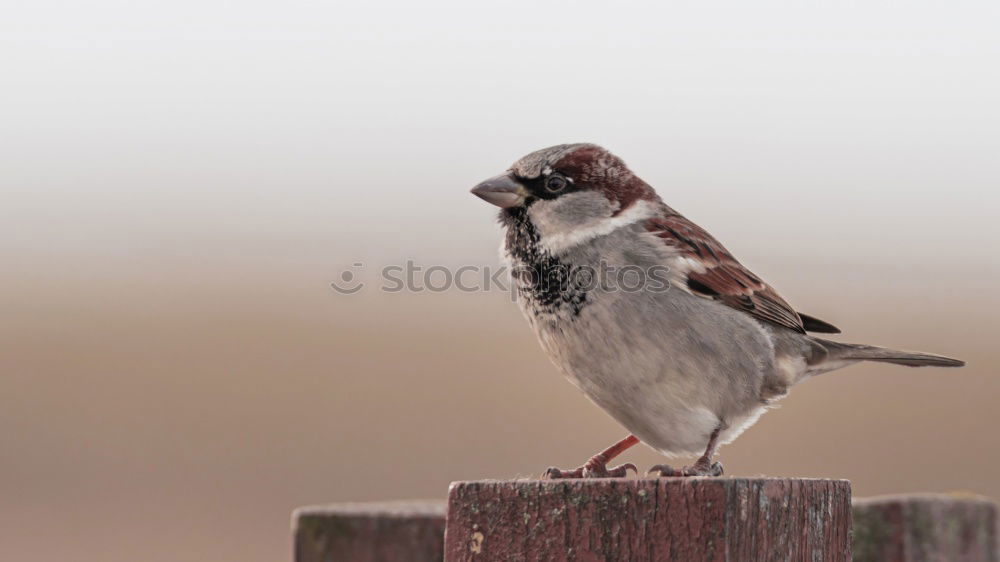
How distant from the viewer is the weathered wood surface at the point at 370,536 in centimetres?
273

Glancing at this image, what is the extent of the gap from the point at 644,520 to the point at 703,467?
1.55 metres

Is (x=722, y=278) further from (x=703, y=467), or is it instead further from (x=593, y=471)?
(x=593, y=471)

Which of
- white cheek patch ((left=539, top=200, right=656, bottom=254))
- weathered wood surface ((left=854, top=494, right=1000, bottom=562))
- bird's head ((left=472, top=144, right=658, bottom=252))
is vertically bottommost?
weathered wood surface ((left=854, top=494, right=1000, bottom=562))

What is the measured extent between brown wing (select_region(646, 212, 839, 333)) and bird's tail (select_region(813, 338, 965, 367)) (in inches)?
2.8

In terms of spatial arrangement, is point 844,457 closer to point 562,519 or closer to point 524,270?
point 524,270

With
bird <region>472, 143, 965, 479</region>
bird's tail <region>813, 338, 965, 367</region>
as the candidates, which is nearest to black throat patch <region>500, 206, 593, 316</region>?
bird <region>472, 143, 965, 479</region>

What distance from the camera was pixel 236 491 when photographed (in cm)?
789

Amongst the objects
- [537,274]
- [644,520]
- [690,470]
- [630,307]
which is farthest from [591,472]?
[644,520]

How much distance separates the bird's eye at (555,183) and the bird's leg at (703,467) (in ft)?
2.94

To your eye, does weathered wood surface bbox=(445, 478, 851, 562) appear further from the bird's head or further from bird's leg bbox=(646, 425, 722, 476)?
the bird's head

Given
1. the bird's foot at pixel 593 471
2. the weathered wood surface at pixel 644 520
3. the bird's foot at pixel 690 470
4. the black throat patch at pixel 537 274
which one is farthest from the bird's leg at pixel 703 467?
the weathered wood surface at pixel 644 520

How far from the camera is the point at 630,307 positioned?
11.1ft

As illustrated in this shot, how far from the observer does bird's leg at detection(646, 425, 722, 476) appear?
2900 mm

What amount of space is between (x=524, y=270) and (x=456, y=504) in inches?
62.1
